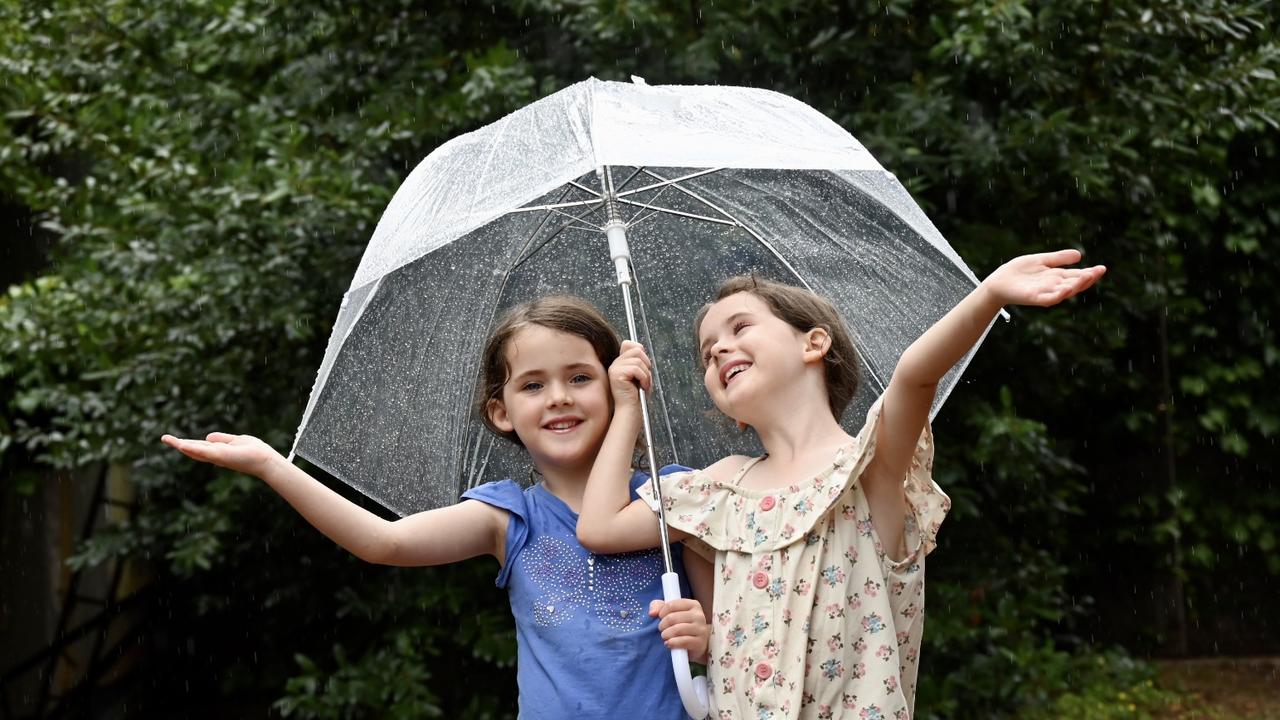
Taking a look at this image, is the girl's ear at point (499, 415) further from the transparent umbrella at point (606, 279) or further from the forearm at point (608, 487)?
Result: the forearm at point (608, 487)

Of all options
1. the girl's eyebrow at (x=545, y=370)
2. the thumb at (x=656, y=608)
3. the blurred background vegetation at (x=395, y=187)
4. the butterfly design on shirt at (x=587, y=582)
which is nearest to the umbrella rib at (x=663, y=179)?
the girl's eyebrow at (x=545, y=370)

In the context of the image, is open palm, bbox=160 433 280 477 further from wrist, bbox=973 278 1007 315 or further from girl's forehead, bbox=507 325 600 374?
wrist, bbox=973 278 1007 315

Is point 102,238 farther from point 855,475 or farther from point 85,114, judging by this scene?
point 855,475

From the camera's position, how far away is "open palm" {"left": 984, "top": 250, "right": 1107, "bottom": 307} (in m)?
1.90

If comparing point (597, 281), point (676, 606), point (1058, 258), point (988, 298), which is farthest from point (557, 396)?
point (1058, 258)

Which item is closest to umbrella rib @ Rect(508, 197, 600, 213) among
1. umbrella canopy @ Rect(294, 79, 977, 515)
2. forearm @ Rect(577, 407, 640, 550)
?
umbrella canopy @ Rect(294, 79, 977, 515)

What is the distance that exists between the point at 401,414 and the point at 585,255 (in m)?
0.48

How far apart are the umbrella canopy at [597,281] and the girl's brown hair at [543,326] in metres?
0.05

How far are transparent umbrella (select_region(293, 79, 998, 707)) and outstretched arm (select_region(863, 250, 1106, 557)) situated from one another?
28 centimetres

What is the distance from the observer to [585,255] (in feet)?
9.05

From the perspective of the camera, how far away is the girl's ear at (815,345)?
96.0 inches

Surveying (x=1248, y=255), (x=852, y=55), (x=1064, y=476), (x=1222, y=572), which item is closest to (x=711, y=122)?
(x=852, y=55)

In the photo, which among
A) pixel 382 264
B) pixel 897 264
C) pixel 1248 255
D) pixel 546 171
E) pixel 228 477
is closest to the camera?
pixel 546 171

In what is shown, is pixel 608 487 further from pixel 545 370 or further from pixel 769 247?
pixel 769 247
